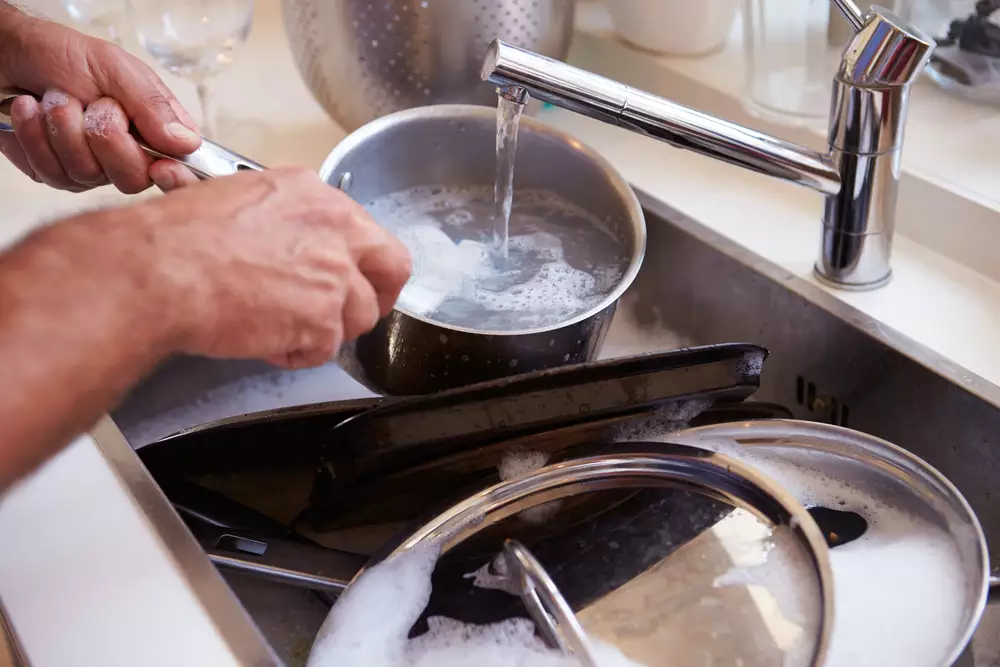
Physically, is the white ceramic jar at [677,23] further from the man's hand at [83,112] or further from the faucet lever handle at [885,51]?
the man's hand at [83,112]

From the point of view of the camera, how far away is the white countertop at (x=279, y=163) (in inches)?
15.7

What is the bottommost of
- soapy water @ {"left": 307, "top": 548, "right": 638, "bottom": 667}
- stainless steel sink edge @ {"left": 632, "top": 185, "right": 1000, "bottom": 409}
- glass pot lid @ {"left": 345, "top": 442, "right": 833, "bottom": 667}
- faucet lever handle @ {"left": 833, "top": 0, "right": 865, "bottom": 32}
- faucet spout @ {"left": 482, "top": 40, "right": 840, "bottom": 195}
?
soapy water @ {"left": 307, "top": 548, "right": 638, "bottom": 667}

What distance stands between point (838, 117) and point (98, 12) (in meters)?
0.77

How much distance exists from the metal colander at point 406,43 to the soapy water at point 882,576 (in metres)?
0.39

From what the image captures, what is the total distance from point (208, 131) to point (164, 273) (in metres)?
0.56

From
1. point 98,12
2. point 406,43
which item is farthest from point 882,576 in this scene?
point 98,12

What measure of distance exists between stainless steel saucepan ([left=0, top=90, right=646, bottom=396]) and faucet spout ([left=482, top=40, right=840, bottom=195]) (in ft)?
0.25

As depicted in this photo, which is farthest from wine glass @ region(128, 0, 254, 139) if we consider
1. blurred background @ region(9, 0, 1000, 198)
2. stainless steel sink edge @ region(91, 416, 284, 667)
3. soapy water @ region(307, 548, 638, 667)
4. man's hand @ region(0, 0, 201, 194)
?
soapy water @ region(307, 548, 638, 667)

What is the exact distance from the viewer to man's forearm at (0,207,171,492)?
33 cm

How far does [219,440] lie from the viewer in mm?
548

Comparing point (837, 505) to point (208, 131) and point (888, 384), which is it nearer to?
point (888, 384)

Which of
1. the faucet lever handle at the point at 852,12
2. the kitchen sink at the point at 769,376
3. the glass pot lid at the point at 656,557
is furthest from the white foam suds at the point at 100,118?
the faucet lever handle at the point at 852,12

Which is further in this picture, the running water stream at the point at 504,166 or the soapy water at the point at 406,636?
the running water stream at the point at 504,166

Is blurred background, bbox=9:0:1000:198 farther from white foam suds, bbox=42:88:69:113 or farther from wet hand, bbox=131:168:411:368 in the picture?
wet hand, bbox=131:168:411:368
